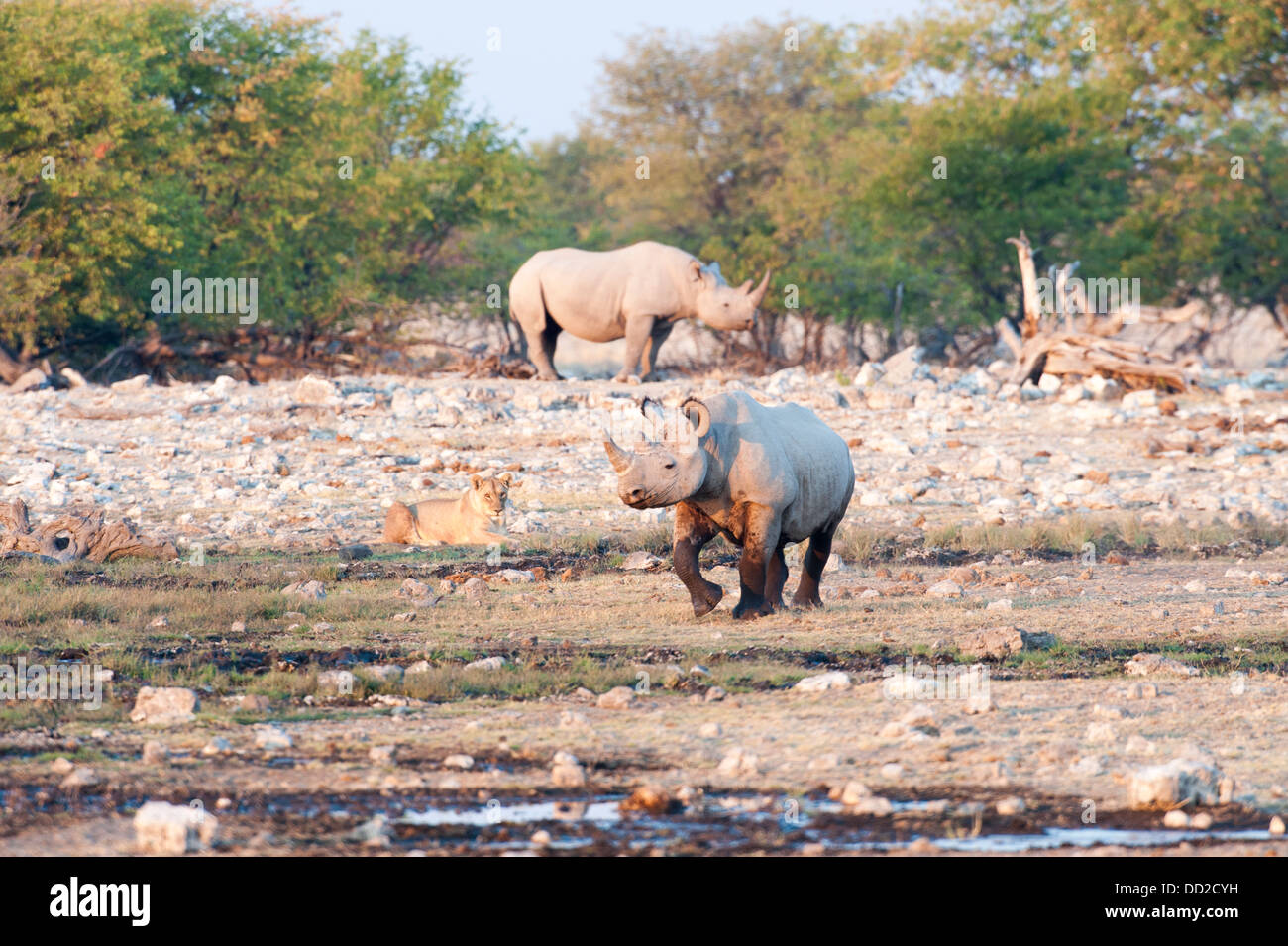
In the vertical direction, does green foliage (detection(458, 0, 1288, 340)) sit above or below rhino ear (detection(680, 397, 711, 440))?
above

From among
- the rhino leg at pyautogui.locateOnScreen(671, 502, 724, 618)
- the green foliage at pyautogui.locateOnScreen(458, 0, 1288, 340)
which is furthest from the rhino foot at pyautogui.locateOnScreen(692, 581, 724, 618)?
the green foliage at pyautogui.locateOnScreen(458, 0, 1288, 340)

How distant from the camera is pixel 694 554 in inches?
374

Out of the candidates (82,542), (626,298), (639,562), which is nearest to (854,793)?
(639,562)

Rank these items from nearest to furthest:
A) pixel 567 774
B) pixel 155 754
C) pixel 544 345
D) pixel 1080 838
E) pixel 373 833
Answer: pixel 373 833 → pixel 1080 838 → pixel 567 774 → pixel 155 754 → pixel 544 345

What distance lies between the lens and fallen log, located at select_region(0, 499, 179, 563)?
11836mm

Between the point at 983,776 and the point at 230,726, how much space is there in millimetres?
3109

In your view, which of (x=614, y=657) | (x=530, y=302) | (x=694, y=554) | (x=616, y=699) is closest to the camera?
(x=616, y=699)

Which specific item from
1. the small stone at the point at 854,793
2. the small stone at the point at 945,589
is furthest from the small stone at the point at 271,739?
the small stone at the point at 945,589

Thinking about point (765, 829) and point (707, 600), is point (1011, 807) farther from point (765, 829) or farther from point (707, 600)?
point (707, 600)

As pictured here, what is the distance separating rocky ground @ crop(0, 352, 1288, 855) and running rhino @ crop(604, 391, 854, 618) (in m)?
0.32

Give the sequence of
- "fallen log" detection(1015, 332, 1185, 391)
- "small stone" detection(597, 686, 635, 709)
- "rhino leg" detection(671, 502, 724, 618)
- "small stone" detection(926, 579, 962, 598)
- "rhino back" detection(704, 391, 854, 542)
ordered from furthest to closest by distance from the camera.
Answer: "fallen log" detection(1015, 332, 1185, 391), "small stone" detection(926, 579, 962, 598), "rhino leg" detection(671, 502, 724, 618), "rhino back" detection(704, 391, 854, 542), "small stone" detection(597, 686, 635, 709)

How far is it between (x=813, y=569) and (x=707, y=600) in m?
0.93

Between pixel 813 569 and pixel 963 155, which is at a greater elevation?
pixel 963 155

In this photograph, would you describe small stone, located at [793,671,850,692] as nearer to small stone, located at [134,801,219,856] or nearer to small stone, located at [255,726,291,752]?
small stone, located at [255,726,291,752]
